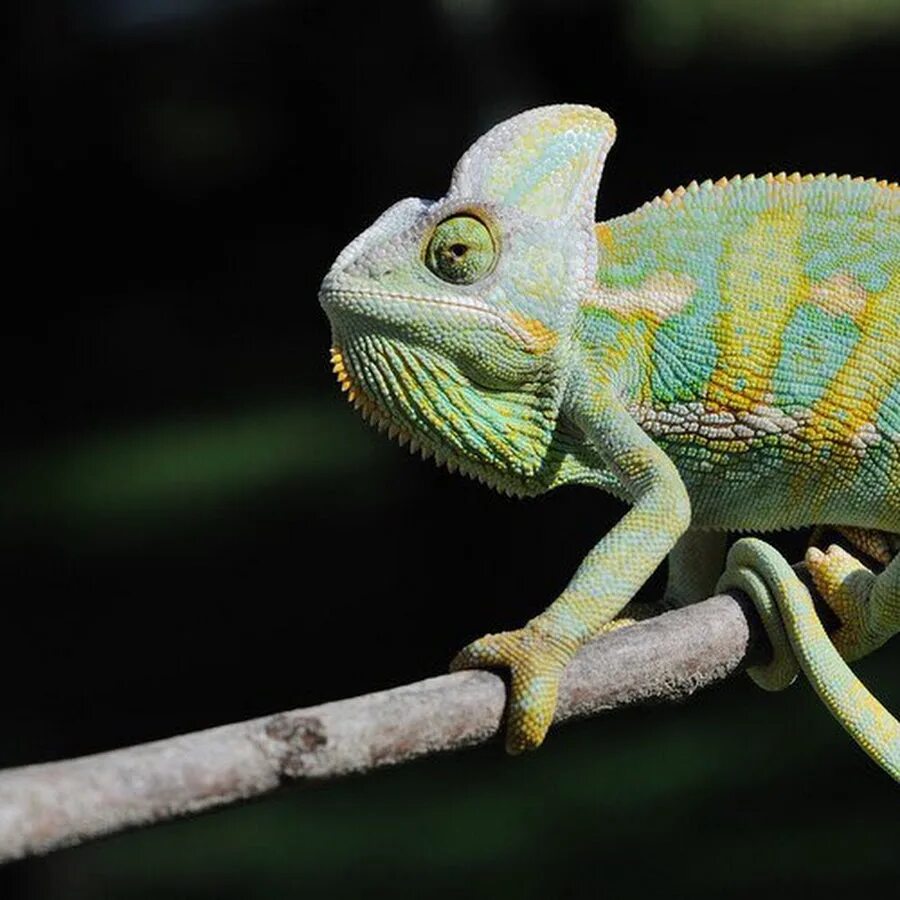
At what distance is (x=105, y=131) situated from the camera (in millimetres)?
5305

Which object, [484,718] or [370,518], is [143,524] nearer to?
[370,518]

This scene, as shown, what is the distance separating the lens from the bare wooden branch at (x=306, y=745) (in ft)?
4.54

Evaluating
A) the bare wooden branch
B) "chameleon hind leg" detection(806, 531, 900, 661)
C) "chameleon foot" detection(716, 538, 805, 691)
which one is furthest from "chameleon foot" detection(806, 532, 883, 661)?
the bare wooden branch

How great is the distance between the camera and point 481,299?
2.32 m

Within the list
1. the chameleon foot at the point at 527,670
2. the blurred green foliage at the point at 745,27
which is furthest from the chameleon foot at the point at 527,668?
the blurred green foliage at the point at 745,27

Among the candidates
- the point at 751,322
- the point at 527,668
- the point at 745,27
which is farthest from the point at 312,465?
the point at 527,668

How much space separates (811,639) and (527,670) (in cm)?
51

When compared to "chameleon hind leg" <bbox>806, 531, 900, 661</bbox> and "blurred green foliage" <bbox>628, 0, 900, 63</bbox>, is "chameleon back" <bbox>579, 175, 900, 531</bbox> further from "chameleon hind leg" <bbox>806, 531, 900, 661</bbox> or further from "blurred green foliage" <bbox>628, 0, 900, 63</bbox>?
"blurred green foliage" <bbox>628, 0, 900, 63</bbox>

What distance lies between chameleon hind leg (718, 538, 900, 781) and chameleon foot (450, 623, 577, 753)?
1.24 ft

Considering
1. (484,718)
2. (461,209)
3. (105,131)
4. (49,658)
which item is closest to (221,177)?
(105,131)

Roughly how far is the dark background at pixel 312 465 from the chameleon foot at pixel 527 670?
2771 millimetres

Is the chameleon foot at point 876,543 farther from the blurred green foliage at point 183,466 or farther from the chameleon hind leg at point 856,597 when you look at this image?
the blurred green foliage at point 183,466

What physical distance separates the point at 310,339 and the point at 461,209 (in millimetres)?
2894

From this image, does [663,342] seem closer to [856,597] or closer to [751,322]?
[751,322]
